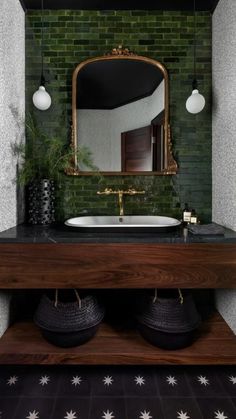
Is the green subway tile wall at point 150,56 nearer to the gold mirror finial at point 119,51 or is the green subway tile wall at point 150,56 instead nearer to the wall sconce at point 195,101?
the gold mirror finial at point 119,51

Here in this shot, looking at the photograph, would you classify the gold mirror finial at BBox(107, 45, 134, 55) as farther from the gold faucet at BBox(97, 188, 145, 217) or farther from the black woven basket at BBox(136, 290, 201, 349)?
the black woven basket at BBox(136, 290, 201, 349)

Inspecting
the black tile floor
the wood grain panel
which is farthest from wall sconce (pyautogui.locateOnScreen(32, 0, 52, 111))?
the black tile floor

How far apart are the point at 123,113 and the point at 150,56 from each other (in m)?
0.52

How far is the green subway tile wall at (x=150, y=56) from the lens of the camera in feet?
7.55

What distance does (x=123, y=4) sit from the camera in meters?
2.25

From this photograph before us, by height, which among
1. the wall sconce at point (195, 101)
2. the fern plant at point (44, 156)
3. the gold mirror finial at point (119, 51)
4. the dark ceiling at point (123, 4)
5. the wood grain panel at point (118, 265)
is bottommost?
the wood grain panel at point (118, 265)

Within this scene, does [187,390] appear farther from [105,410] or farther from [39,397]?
[39,397]

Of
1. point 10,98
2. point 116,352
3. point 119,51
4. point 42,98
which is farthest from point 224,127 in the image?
point 116,352

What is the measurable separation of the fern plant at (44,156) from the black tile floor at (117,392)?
1284 millimetres

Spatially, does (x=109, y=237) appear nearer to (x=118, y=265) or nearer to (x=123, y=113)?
(x=118, y=265)

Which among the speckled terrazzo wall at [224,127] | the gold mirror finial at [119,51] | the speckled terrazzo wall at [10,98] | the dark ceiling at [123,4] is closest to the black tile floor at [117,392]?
the speckled terrazzo wall at [224,127]

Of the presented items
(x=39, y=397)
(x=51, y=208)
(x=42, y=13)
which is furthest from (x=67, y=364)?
(x=42, y=13)

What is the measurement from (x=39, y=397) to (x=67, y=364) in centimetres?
23

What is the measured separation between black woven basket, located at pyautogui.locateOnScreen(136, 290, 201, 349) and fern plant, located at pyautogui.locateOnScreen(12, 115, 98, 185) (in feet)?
3.74
